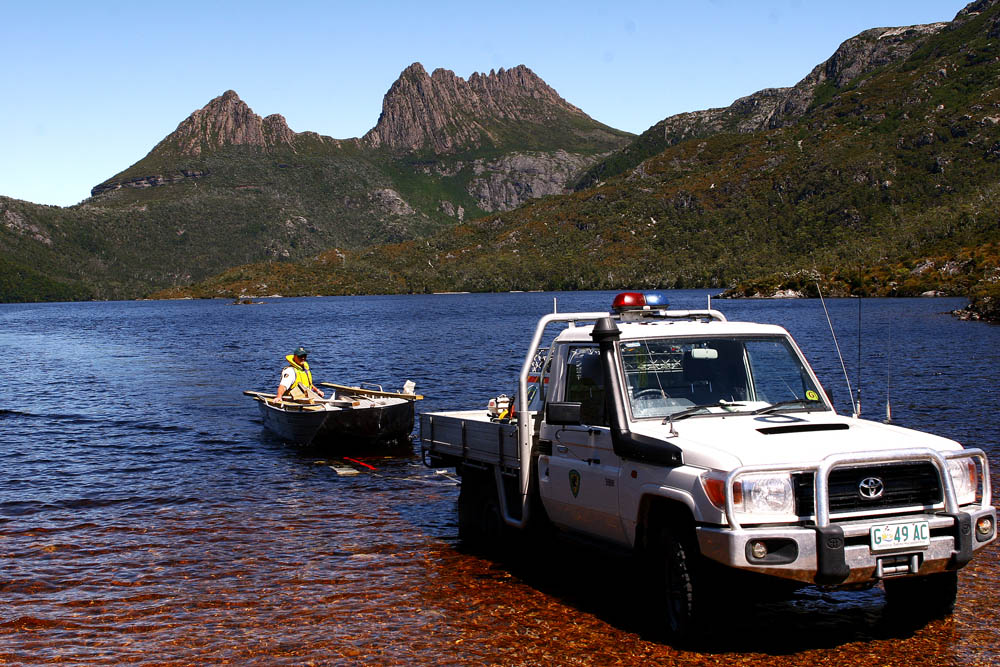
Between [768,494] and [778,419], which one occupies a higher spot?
[778,419]

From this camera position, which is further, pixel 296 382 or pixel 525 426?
pixel 296 382

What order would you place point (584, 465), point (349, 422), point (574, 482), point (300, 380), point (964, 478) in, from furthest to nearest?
point (300, 380) < point (349, 422) < point (574, 482) < point (584, 465) < point (964, 478)

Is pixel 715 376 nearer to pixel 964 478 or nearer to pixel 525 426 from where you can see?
pixel 525 426

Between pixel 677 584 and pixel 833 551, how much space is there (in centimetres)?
132

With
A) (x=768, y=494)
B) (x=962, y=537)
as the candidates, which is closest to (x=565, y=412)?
(x=768, y=494)

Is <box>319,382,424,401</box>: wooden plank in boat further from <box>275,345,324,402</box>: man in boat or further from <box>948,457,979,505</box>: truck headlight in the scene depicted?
<box>948,457,979,505</box>: truck headlight

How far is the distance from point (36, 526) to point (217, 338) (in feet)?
245

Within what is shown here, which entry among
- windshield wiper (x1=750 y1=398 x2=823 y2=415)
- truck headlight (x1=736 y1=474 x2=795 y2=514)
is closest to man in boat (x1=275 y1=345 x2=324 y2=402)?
windshield wiper (x1=750 y1=398 x2=823 y2=415)

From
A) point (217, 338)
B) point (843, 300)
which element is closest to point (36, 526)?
point (217, 338)

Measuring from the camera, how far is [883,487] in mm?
6871

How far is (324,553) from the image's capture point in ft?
39.4

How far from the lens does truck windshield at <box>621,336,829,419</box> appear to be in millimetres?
8289

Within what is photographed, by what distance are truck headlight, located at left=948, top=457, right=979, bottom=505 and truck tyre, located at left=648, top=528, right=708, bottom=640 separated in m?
2.14

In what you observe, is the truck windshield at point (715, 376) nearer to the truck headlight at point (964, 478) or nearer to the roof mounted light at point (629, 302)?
the roof mounted light at point (629, 302)
